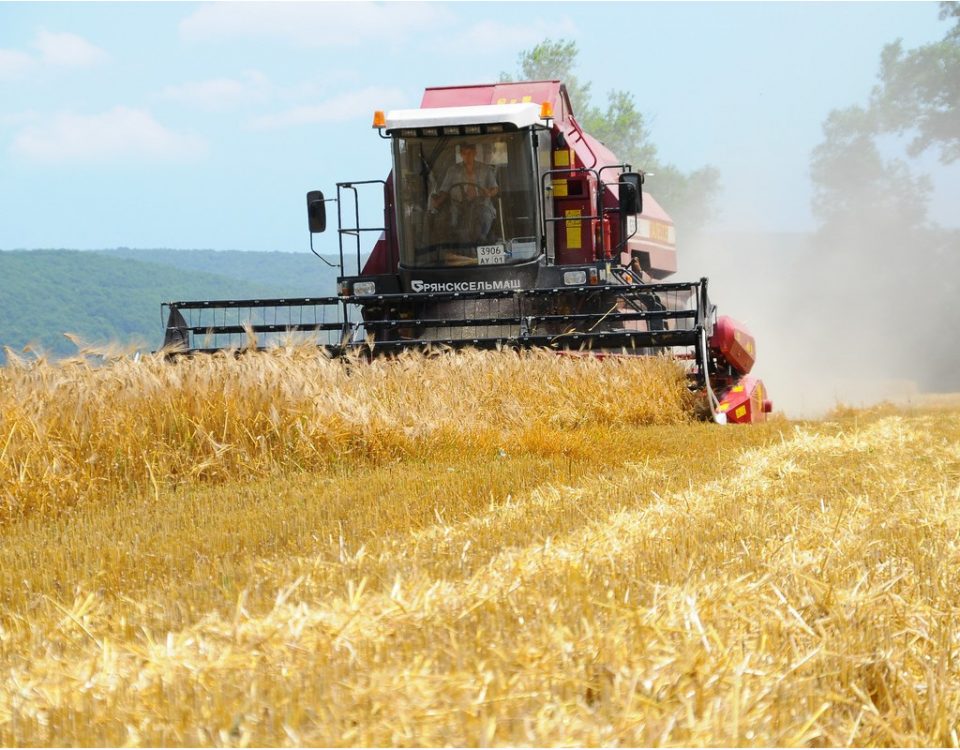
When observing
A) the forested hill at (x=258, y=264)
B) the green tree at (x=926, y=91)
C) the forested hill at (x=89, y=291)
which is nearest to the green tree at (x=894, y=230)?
the green tree at (x=926, y=91)

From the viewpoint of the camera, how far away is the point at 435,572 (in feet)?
10.4

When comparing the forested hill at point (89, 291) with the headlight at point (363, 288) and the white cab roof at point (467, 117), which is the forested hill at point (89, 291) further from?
the white cab roof at point (467, 117)

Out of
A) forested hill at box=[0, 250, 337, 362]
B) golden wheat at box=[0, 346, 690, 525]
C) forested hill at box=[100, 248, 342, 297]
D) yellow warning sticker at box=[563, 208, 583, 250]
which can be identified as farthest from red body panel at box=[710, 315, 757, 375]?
forested hill at box=[100, 248, 342, 297]

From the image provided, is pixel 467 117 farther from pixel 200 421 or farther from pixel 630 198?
pixel 200 421

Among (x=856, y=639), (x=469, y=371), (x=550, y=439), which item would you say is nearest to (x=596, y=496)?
(x=550, y=439)

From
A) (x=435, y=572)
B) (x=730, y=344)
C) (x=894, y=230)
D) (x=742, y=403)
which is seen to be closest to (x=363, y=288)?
(x=730, y=344)

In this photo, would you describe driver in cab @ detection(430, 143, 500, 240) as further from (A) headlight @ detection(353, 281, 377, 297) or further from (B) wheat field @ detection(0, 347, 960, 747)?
(B) wheat field @ detection(0, 347, 960, 747)

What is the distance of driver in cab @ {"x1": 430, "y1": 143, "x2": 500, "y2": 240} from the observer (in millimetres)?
10836

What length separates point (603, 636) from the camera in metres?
2.29

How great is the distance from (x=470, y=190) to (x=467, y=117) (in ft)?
2.22

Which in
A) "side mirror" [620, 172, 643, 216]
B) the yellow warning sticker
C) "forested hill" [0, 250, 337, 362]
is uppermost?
"side mirror" [620, 172, 643, 216]

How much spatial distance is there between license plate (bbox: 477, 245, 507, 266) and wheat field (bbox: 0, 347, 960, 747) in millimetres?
3456

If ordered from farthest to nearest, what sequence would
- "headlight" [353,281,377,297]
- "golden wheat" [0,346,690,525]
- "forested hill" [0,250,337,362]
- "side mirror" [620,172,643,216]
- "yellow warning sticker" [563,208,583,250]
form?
1. "forested hill" [0,250,337,362]
2. "yellow warning sticker" [563,208,583,250]
3. "headlight" [353,281,377,297]
4. "side mirror" [620,172,643,216]
5. "golden wheat" [0,346,690,525]

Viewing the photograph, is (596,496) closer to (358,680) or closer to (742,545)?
(742,545)
